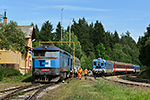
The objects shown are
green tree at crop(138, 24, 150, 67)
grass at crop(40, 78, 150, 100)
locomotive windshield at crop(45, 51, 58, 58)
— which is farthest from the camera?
green tree at crop(138, 24, 150, 67)

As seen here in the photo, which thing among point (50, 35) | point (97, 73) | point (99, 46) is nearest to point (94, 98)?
point (97, 73)

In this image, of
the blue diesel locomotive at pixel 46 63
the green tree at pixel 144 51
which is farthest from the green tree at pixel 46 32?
the blue diesel locomotive at pixel 46 63

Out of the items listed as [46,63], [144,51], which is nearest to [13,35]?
[46,63]

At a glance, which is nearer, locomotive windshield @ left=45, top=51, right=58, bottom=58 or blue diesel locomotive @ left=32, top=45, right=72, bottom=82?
blue diesel locomotive @ left=32, top=45, right=72, bottom=82

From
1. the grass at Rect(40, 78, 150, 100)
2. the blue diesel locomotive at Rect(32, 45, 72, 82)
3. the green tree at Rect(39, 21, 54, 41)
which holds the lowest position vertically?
the grass at Rect(40, 78, 150, 100)

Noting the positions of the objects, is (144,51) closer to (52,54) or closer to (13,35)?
(52,54)

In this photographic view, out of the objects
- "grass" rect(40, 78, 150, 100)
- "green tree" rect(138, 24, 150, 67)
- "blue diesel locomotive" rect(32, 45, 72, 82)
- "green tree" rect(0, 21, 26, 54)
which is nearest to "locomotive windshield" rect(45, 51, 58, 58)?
"blue diesel locomotive" rect(32, 45, 72, 82)

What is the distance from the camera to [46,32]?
94.2 metres

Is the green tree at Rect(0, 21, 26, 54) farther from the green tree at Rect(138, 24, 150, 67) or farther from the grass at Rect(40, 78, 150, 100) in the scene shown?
the green tree at Rect(138, 24, 150, 67)

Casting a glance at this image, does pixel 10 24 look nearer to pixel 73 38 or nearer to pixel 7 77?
pixel 7 77

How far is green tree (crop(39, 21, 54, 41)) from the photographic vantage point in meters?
92.0

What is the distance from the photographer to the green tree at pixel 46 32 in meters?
92.0

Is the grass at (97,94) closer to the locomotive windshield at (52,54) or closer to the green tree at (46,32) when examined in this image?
the locomotive windshield at (52,54)

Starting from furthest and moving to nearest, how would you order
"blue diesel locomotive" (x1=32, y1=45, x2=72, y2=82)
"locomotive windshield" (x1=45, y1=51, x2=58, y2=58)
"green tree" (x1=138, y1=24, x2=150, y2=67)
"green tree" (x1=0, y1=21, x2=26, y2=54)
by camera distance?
1. "green tree" (x1=138, y1=24, x2=150, y2=67)
2. "green tree" (x1=0, y1=21, x2=26, y2=54)
3. "locomotive windshield" (x1=45, y1=51, x2=58, y2=58)
4. "blue diesel locomotive" (x1=32, y1=45, x2=72, y2=82)
